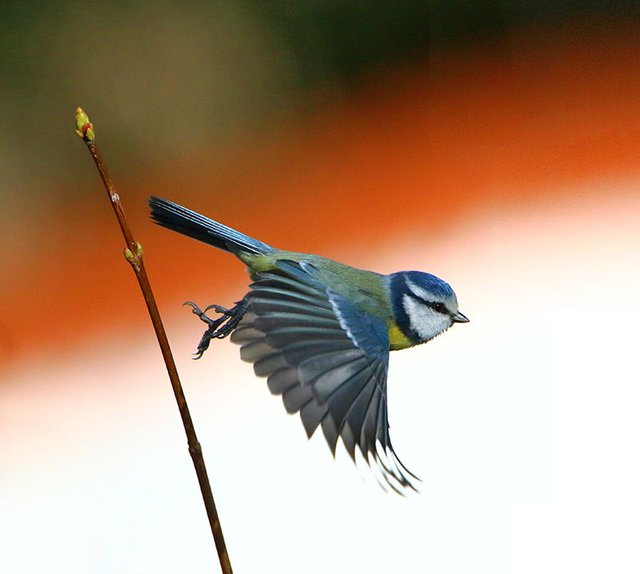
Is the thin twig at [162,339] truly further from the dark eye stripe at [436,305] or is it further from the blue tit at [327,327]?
the dark eye stripe at [436,305]

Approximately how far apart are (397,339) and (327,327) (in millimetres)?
328

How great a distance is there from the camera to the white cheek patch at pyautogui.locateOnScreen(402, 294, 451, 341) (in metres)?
1.76

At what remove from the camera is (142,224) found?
3029 millimetres

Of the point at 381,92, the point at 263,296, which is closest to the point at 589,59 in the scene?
the point at 381,92

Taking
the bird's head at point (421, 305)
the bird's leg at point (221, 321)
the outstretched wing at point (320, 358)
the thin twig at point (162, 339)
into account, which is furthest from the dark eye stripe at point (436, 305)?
the thin twig at point (162, 339)

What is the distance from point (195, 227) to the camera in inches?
68.4

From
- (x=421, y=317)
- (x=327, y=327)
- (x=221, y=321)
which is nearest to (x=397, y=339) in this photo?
(x=421, y=317)

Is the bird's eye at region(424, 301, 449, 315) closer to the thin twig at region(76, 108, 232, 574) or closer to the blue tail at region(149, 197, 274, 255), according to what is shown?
the blue tail at region(149, 197, 274, 255)

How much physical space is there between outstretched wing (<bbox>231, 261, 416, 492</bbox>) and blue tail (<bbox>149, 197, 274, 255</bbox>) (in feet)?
0.58

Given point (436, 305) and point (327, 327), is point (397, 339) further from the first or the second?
point (327, 327)

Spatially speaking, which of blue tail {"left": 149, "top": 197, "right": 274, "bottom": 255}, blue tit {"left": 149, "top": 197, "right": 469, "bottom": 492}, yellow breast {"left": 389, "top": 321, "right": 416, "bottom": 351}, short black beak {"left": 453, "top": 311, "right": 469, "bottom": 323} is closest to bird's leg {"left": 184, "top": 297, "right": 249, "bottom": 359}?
blue tit {"left": 149, "top": 197, "right": 469, "bottom": 492}

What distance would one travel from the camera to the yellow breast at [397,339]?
5.76ft

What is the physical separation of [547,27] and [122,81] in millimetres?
1396

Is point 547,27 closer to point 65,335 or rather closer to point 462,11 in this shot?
point 462,11
